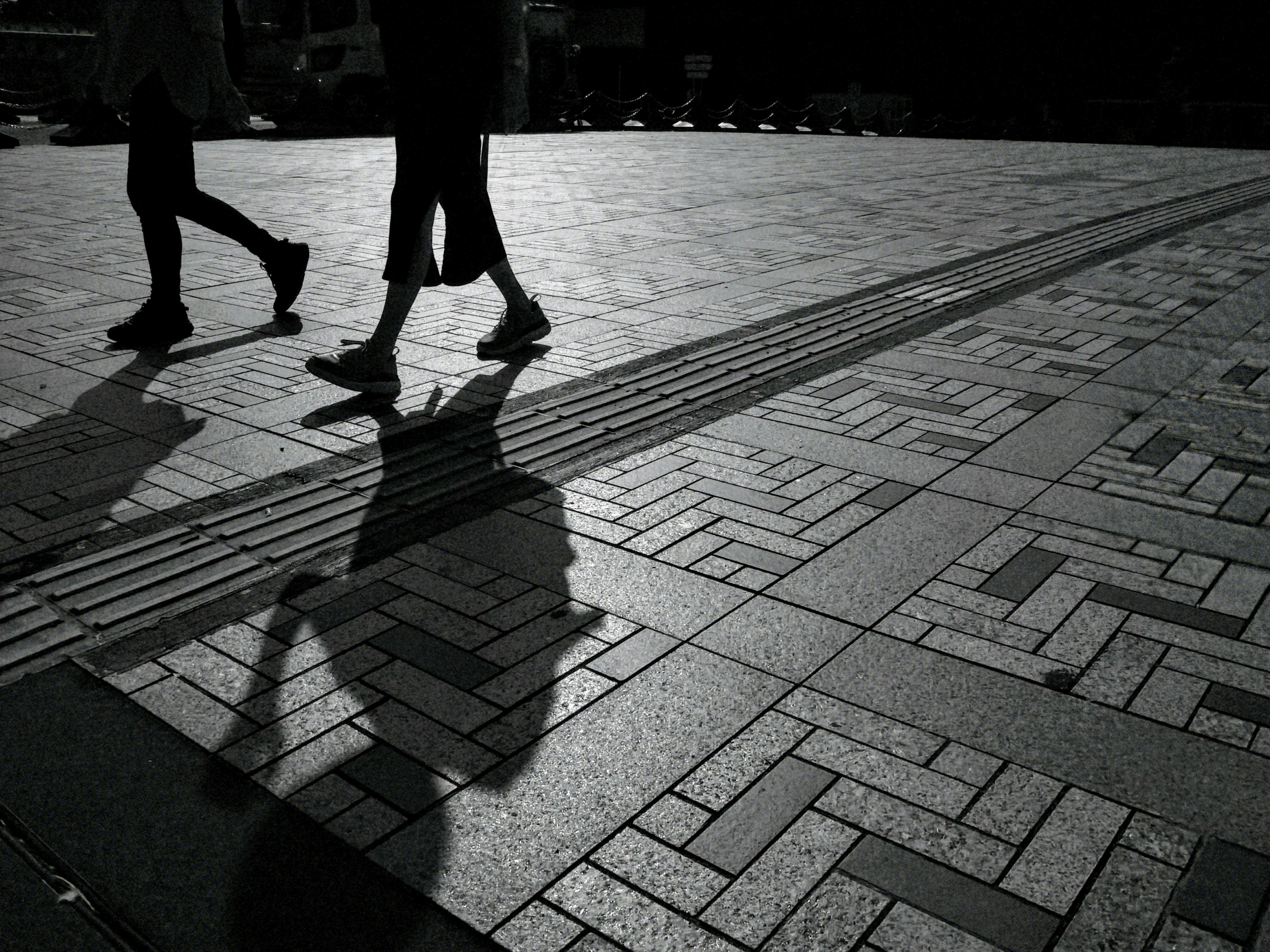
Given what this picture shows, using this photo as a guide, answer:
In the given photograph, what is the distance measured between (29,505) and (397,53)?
2172 millimetres

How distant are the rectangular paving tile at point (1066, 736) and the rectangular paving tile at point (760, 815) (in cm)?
31

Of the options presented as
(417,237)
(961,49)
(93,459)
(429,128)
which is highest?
(961,49)

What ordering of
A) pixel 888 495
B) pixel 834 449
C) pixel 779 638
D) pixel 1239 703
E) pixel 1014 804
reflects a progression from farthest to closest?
pixel 834 449 < pixel 888 495 < pixel 779 638 < pixel 1239 703 < pixel 1014 804

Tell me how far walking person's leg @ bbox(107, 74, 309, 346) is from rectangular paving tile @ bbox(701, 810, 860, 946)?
4.31 metres

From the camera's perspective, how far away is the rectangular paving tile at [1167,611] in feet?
9.29

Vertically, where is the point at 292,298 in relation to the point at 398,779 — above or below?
above

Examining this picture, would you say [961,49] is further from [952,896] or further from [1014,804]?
[952,896]

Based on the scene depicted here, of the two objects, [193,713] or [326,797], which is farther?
[193,713]

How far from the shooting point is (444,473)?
12.4 feet

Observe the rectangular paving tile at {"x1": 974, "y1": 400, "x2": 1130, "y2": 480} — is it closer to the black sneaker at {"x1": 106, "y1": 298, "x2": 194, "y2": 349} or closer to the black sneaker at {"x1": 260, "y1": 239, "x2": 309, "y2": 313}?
the black sneaker at {"x1": 260, "y1": 239, "x2": 309, "y2": 313}

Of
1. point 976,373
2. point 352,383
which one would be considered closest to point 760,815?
point 352,383

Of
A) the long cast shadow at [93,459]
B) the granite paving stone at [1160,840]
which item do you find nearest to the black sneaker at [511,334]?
the long cast shadow at [93,459]

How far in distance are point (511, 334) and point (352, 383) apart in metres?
0.92

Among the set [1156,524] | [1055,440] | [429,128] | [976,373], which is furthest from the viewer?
[976,373]
